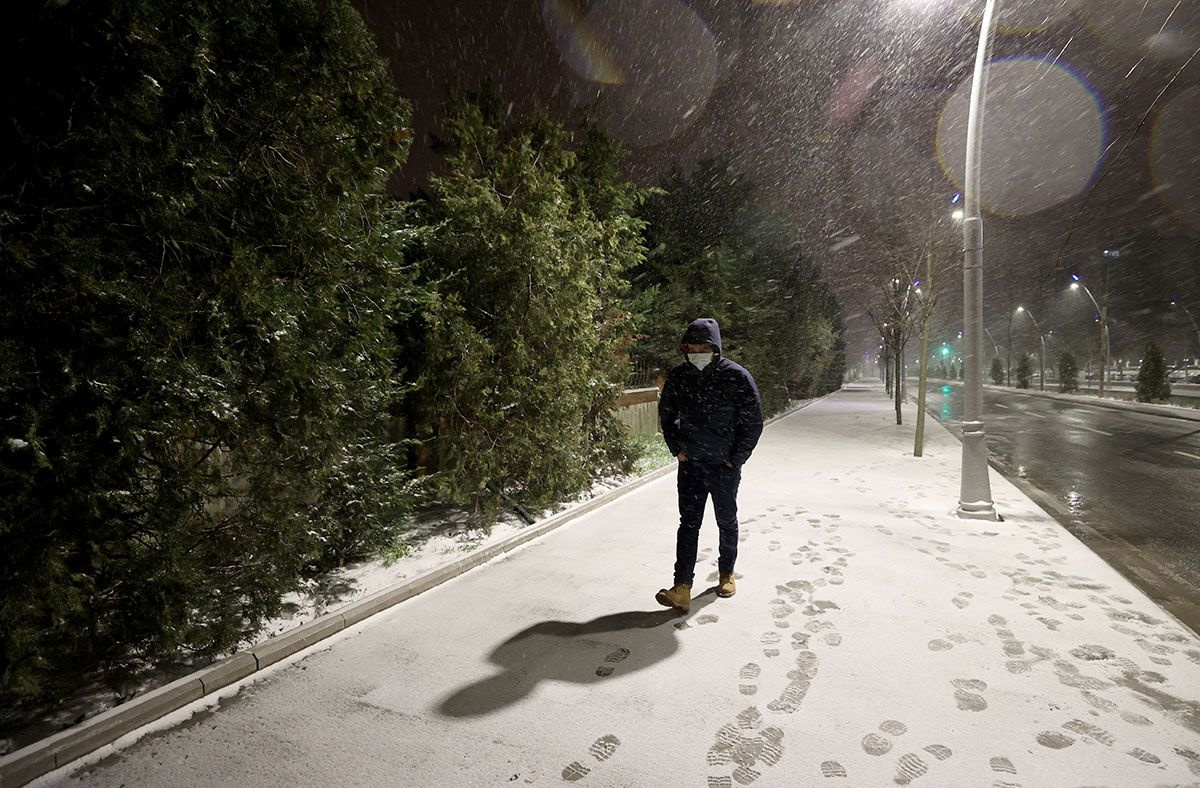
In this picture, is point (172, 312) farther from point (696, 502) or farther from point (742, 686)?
point (742, 686)

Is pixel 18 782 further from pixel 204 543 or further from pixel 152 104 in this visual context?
pixel 152 104

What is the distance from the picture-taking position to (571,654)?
11.2 ft

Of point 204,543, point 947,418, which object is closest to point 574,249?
point 204,543

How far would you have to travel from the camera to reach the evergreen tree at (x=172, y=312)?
2.63 m

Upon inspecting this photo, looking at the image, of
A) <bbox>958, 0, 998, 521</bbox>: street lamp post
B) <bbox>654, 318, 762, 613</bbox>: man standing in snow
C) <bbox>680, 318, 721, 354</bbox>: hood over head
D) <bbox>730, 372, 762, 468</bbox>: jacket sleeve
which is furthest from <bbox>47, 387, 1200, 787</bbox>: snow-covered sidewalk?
<bbox>680, 318, 721, 354</bbox>: hood over head

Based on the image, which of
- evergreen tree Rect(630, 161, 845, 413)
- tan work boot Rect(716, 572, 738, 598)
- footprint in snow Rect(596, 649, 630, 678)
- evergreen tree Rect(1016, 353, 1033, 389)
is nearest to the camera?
footprint in snow Rect(596, 649, 630, 678)

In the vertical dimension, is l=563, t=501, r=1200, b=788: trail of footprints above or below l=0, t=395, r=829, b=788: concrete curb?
below

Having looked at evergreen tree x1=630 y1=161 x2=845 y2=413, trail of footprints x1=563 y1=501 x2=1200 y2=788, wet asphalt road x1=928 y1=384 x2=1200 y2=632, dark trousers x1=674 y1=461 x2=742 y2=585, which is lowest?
wet asphalt road x1=928 y1=384 x2=1200 y2=632

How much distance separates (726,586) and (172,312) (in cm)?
411

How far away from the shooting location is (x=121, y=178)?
2893 millimetres

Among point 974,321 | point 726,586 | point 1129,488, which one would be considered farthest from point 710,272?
point 726,586

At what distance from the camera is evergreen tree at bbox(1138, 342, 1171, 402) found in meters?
25.9

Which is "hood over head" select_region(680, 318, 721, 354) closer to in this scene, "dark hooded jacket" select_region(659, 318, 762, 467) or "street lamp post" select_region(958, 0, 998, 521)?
"dark hooded jacket" select_region(659, 318, 762, 467)

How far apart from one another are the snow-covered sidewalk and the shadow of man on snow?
0.05ft
